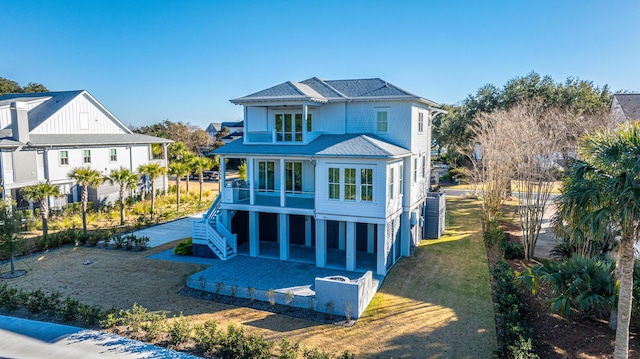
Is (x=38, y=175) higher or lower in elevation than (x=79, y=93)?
lower

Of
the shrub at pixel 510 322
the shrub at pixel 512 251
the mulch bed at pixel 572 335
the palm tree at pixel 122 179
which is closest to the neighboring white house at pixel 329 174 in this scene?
the shrub at pixel 512 251

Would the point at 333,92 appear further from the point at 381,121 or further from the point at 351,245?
the point at 351,245

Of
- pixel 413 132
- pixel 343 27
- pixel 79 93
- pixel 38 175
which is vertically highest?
pixel 343 27

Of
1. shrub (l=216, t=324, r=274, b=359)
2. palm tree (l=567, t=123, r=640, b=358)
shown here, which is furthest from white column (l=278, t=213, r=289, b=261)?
palm tree (l=567, t=123, r=640, b=358)

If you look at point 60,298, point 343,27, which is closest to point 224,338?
point 60,298

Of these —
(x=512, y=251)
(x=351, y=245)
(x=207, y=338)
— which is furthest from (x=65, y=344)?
(x=512, y=251)

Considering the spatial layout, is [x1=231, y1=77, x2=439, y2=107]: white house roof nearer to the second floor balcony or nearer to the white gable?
A: the second floor balcony

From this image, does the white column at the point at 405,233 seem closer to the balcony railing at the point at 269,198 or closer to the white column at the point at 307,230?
the balcony railing at the point at 269,198

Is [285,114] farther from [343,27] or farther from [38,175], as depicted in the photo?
[38,175]
